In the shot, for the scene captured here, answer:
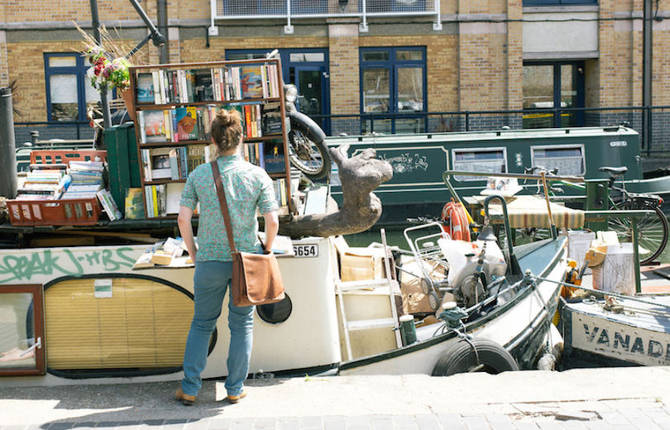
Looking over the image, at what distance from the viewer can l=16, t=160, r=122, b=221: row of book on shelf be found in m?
5.85

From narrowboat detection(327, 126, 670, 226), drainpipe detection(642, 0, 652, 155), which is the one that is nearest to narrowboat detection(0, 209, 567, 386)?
narrowboat detection(327, 126, 670, 226)

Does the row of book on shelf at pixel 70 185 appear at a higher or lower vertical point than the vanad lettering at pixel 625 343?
higher

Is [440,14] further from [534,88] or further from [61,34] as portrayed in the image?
[61,34]

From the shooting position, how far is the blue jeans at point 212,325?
188 inches

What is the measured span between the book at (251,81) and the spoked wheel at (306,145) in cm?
115

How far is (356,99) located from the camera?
2320cm

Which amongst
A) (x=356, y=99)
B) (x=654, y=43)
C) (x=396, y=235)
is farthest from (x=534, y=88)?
(x=396, y=235)

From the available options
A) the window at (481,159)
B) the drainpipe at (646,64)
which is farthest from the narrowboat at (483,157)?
the drainpipe at (646,64)

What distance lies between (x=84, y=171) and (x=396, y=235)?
10917mm

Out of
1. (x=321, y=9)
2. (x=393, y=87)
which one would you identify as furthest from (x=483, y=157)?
(x=321, y=9)

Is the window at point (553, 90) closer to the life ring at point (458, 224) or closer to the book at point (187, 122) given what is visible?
the life ring at point (458, 224)

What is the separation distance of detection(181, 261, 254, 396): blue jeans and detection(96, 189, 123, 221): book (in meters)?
1.32

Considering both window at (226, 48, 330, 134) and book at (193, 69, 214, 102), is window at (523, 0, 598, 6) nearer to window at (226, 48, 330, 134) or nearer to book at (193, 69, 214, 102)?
window at (226, 48, 330, 134)

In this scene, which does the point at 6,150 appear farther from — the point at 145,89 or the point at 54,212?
the point at 145,89
